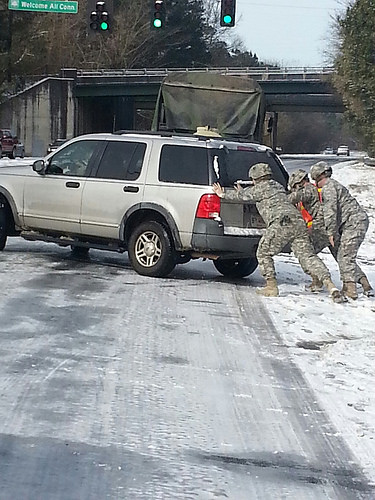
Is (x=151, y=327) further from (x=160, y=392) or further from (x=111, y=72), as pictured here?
(x=111, y=72)

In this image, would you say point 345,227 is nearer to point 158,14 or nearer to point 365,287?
point 365,287

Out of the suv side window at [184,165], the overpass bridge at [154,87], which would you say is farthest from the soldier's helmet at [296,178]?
the overpass bridge at [154,87]

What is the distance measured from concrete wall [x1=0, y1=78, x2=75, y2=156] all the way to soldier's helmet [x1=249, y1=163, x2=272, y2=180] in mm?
60626

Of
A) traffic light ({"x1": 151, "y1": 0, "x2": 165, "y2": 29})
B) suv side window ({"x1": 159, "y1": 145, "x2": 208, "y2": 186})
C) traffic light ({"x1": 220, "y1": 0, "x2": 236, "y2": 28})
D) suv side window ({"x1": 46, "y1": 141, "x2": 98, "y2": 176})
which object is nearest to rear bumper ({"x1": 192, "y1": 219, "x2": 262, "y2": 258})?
suv side window ({"x1": 159, "y1": 145, "x2": 208, "y2": 186})

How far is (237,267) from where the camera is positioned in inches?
524

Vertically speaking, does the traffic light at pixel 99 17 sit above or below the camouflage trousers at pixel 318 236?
above

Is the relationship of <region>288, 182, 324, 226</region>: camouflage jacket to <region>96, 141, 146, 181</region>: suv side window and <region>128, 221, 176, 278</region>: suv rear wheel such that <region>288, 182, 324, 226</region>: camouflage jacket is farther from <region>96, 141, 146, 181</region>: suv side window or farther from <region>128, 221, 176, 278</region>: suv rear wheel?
<region>96, 141, 146, 181</region>: suv side window

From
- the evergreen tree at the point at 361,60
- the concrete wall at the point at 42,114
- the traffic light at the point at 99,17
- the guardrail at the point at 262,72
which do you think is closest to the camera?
the traffic light at the point at 99,17

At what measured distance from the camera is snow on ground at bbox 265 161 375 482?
648cm

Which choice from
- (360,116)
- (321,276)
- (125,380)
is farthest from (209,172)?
(360,116)

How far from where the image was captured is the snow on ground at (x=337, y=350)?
6.48 m

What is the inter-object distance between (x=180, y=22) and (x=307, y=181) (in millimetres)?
80395

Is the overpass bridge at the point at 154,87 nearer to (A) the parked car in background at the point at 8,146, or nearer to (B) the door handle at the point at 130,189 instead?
(A) the parked car in background at the point at 8,146

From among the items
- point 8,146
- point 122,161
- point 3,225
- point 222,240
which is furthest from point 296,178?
point 8,146
